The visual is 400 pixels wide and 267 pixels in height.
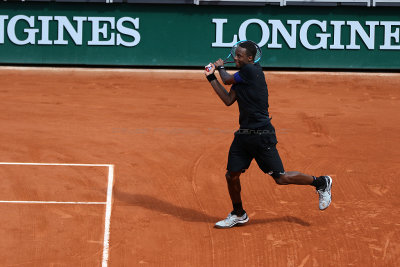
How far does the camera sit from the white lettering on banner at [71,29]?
19.0 meters

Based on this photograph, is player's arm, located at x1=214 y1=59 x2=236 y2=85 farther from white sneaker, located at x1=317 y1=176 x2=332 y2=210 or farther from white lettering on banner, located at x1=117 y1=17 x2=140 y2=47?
white lettering on banner, located at x1=117 y1=17 x2=140 y2=47

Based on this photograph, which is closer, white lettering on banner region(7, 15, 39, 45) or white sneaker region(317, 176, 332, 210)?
white sneaker region(317, 176, 332, 210)

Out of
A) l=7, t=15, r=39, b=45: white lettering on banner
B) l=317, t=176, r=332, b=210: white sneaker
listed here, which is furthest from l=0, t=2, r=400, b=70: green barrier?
l=317, t=176, r=332, b=210: white sneaker

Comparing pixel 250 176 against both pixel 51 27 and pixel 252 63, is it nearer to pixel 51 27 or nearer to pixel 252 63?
pixel 252 63

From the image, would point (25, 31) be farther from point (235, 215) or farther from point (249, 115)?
point (249, 115)

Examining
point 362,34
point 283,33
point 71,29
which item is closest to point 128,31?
point 71,29

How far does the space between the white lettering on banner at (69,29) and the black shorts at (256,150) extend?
11.7 meters

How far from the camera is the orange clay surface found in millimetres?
8086

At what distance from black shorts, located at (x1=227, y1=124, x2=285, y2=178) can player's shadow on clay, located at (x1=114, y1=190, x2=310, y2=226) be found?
914mm

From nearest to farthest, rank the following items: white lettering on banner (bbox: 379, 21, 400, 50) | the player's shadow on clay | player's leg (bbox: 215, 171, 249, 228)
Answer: player's leg (bbox: 215, 171, 249, 228) → the player's shadow on clay → white lettering on banner (bbox: 379, 21, 400, 50)

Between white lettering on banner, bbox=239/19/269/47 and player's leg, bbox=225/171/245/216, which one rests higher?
white lettering on banner, bbox=239/19/269/47

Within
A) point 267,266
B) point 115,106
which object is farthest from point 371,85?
point 267,266

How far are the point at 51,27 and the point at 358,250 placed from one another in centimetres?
1303

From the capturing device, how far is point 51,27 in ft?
62.7
